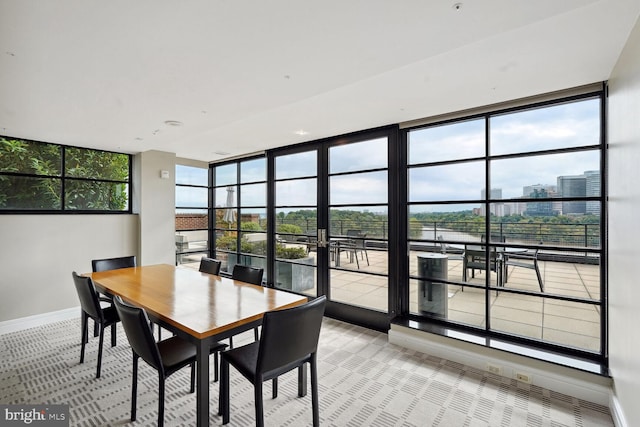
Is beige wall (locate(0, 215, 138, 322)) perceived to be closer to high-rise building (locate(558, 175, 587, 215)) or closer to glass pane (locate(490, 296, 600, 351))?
glass pane (locate(490, 296, 600, 351))

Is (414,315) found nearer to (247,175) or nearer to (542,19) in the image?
(542,19)

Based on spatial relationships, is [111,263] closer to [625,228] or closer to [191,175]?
[191,175]

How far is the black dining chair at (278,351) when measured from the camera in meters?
1.72

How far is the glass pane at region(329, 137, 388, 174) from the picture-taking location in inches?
150

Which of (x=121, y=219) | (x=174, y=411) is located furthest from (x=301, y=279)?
(x=121, y=219)

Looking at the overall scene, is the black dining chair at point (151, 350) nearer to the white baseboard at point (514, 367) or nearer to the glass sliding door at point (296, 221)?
the white baseboard at point (514, 367)

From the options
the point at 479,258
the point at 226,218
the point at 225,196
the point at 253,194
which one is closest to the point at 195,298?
the point at 479,258

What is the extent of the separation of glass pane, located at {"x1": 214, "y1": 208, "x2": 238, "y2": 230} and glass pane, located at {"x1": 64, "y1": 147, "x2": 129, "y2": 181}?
1.75 metres

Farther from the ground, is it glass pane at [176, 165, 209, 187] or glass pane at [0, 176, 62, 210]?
glass pane at [176, 165, 209, 187]

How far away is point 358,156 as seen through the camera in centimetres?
→ 405

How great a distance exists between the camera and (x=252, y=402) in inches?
92.9

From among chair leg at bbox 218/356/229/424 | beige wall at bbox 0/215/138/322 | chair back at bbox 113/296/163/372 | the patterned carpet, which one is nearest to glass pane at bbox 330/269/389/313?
the patterned carpet

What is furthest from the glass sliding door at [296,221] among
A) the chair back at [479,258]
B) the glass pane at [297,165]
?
the chair back at [479,258]

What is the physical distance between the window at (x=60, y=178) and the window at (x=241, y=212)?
5.42ft
